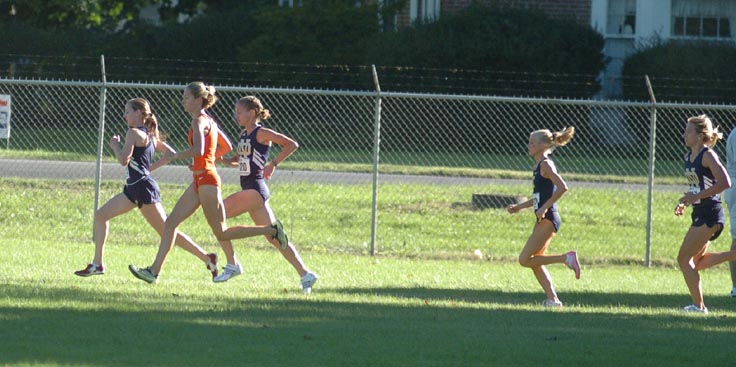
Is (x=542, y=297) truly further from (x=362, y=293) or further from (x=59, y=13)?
(x=59, y=13)

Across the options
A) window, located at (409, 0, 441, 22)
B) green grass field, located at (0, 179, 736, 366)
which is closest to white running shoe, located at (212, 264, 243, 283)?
green grass field, located at (0, 179, 736, 366)

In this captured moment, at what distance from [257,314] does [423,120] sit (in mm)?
15094

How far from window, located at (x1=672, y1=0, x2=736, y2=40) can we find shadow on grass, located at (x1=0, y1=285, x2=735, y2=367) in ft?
67.1

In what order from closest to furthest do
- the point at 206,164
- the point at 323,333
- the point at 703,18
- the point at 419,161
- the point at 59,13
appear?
1. the point at 323,333
2. the point at 206,164
3. the point at 419,161
4. the point at 703,18
5. the point at 59,13

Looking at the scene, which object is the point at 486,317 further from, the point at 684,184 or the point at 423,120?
the point at 423,120

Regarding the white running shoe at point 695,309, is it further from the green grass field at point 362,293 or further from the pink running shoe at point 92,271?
the pink running shoe at point 92,271

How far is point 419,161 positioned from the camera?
877 inches

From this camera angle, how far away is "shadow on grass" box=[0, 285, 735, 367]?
22.8 feet

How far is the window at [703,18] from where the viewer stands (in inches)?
1125

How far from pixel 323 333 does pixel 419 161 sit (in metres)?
14.6

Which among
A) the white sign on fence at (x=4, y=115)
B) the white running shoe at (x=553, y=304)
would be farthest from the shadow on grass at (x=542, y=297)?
the white sign on fence at (x=4, y=115)

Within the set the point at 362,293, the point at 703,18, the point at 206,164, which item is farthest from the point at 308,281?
the point at 703,18

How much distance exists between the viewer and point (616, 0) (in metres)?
29.0

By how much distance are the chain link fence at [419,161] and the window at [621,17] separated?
3580mm
